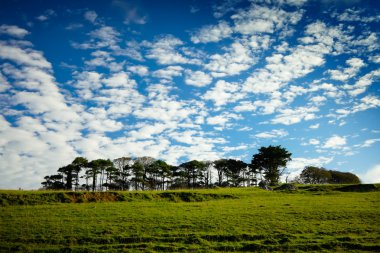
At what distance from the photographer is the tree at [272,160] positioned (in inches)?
3644

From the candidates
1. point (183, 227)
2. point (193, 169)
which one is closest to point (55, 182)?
point (193, 169)

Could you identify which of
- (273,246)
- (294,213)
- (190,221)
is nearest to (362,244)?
(273,246)

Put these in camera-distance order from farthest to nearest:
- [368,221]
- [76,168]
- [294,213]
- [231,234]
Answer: [76,168] < [294,213] < [368,221] < [231,234]

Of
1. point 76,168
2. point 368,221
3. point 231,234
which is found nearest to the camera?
point 231,234

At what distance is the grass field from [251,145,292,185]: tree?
169ft

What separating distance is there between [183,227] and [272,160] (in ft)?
230

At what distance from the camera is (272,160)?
→ 306 ft

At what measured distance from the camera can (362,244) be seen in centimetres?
2302

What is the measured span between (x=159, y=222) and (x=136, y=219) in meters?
3.12

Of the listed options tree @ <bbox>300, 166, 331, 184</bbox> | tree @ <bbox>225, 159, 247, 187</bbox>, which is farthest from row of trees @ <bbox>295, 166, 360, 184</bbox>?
tree @ <bbox>225, 159, 247, 187</bbox>

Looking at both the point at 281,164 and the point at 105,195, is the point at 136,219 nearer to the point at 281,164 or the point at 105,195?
the point at 105,195

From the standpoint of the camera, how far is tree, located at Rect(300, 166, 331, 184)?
408 ft

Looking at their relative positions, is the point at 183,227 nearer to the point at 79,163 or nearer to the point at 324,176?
the point at 79,163

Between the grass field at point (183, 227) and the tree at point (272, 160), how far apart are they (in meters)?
51.5
